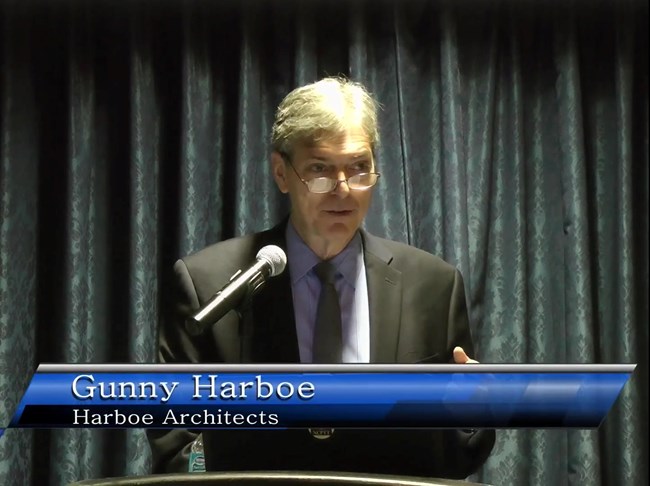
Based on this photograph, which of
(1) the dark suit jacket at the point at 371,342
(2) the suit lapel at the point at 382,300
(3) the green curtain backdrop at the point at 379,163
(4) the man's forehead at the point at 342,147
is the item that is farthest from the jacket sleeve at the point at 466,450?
(3) the green curtain backdrop at the point at 379,163

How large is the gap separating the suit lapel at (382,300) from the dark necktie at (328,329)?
6 centimetres

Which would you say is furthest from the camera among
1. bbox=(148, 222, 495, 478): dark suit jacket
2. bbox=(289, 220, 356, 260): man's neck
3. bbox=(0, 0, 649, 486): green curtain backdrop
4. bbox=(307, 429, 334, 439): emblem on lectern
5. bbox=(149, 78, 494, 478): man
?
bbox=(0, 0, 649, 486): green curtain backdrop

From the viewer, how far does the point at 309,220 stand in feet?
5.57

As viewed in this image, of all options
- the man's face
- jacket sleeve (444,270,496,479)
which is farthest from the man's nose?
jacket sleeve (444,270,496,479)

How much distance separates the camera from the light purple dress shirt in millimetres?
1659

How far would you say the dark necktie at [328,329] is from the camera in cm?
163

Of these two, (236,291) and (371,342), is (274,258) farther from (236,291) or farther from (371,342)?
(371,342)

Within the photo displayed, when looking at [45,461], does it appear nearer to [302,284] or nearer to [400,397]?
[302,284]

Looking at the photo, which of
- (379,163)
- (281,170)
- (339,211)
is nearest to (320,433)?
(339,211)

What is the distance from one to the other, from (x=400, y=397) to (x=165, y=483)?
0.34 metres

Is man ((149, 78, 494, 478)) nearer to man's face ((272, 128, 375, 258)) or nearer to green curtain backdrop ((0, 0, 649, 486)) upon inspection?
man's face ((272, 128, 375, 258))

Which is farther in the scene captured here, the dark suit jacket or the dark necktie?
the dark necktie

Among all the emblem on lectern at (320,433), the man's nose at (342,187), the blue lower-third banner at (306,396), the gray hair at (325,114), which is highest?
the gray hair at (325,114)

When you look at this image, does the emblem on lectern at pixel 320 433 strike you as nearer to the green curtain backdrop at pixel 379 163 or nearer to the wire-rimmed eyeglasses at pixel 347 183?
the wire-rimmed eyeglasses at pixel 347 183
